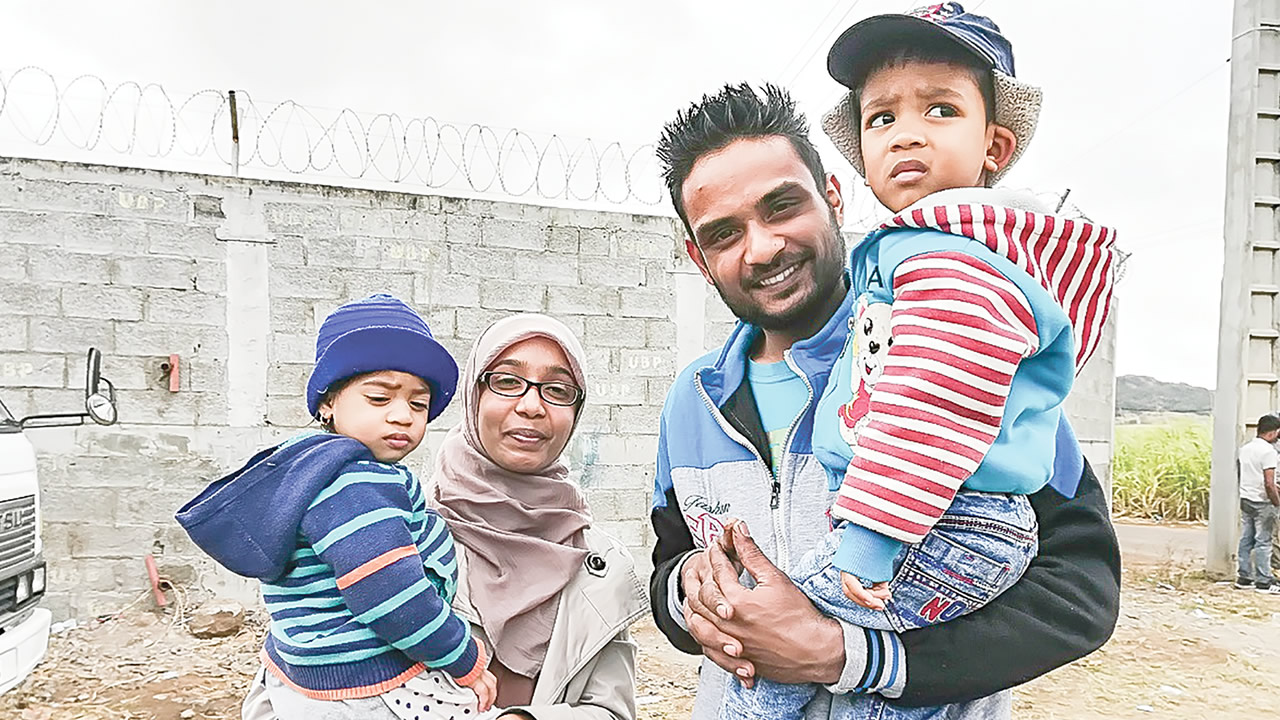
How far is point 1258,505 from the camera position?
30.3ft

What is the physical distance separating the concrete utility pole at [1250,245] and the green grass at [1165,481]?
6052 millimetres

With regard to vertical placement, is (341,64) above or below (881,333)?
above

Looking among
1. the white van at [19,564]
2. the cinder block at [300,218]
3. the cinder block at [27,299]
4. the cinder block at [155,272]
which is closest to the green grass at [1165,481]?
the cinder block at [300,218]

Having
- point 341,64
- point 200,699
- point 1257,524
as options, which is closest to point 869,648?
point 200,699

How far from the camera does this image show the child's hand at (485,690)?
1.81m

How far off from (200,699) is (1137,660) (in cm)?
590

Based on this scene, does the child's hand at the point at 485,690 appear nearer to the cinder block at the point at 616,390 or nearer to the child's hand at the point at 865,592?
the child's hand at the point at 865,592

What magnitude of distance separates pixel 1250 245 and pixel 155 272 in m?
9.87

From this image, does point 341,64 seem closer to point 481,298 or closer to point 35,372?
point 481,298

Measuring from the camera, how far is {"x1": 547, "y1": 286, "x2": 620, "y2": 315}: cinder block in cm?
662

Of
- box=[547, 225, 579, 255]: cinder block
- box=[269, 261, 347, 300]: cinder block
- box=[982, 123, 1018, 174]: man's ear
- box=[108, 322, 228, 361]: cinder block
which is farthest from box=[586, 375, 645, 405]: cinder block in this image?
box=[982, 123, 1018, 174]: man's ear

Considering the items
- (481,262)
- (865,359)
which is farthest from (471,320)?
(865,359)

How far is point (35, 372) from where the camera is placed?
5770mm

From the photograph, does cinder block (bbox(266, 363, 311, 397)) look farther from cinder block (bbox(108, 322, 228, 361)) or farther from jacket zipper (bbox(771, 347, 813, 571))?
jacket zipper (bbox(771, 347, 813, 571))
